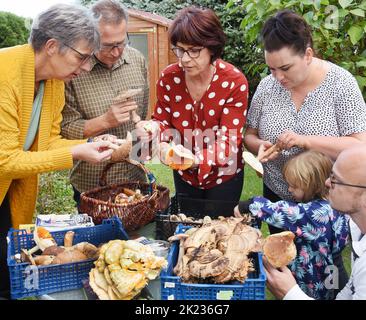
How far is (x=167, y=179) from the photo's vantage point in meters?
6.79

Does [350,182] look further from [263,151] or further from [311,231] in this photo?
[263,151]

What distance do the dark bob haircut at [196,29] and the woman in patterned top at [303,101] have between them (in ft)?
0.92

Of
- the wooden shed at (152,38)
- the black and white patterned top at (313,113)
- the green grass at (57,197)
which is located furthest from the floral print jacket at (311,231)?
the wooden shed at (152,38)

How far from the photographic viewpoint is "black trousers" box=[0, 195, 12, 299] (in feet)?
7.71

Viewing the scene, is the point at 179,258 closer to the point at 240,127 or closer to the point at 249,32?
the point at 240,127

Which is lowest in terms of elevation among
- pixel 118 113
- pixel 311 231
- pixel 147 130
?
pixel 311 231

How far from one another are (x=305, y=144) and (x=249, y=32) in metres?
1.80

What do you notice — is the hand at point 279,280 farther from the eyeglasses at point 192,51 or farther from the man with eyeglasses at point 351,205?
the eyeglasses at point 192,51

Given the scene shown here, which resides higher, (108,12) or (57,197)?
(108,12)

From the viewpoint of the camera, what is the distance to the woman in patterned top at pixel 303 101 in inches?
91.4

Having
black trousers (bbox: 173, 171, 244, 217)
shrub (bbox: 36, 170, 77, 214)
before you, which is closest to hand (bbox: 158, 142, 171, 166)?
black trousers (bbox: 173, 171, 244, 217)

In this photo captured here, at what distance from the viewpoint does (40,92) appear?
90.1 inches

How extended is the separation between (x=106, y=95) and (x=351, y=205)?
60.7 inches

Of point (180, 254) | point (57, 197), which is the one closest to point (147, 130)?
point (180, 254)
